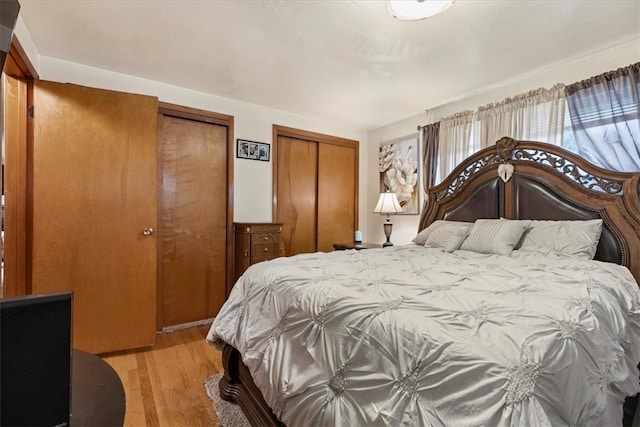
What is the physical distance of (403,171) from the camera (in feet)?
13.1

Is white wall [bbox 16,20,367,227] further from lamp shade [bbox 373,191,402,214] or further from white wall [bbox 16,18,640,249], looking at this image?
lamp shade [bbox 373,191,402,214]

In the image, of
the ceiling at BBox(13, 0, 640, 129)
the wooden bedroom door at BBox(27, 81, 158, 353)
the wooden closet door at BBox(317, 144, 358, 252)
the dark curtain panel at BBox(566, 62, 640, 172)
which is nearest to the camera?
the ceiling at BBox(13, 0, 640, 129)

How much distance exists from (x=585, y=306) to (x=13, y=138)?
11.4 ft

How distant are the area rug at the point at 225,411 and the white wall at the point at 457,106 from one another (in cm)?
283

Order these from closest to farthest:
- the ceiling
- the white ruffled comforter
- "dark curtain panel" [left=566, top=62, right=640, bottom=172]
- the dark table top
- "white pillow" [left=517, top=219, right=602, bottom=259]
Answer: the dark table top, the white ruffled comforter, the ceiling, "white pillow" [left=517, top=219, right=602, bottom=259], "dark curtain panel" [left=566, top=62, right=640, bottom=172]

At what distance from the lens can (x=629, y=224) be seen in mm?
2025

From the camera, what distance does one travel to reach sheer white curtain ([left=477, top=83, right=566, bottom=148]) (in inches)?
102

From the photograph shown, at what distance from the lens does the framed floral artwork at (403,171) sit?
12.7ft

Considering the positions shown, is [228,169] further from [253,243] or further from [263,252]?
[263,252]

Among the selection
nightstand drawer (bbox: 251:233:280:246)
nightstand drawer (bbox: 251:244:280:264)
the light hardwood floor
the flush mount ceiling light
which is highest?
the flush mount ceiling light

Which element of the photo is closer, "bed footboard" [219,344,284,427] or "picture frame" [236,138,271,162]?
"bed footboard" [219,344,284,427]

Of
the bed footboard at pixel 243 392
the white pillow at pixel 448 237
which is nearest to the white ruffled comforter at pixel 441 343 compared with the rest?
the bed footboard at pixel 243 392

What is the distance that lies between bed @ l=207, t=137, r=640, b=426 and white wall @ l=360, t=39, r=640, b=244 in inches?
27.1

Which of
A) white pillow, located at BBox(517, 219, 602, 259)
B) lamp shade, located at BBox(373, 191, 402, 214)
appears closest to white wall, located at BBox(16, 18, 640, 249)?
lamp shade, located at BBox(373, 191, 402, 214)
